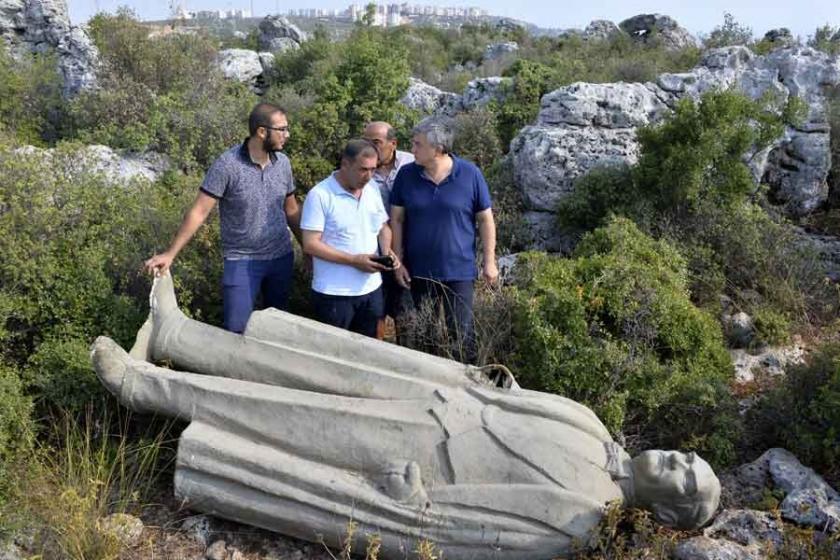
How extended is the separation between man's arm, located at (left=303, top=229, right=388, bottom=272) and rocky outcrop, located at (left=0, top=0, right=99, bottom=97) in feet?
27.5

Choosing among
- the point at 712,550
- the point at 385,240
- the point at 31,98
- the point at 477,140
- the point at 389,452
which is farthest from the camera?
the point at 31,98

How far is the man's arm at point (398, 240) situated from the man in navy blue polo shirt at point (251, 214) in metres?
0.61

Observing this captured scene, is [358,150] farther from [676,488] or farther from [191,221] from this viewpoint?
[676,488]

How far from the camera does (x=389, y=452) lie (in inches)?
127

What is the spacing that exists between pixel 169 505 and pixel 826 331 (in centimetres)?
491

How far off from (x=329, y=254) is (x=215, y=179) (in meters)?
0.78

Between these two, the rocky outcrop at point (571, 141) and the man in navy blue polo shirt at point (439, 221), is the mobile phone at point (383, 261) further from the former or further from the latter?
the rocky outcrop at point (571, 141)

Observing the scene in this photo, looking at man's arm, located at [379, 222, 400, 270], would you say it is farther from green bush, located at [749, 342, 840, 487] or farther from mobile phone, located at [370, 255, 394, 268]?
green bush, located at [749, 342, 840, 487]

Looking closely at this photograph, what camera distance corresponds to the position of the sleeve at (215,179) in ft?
13.4

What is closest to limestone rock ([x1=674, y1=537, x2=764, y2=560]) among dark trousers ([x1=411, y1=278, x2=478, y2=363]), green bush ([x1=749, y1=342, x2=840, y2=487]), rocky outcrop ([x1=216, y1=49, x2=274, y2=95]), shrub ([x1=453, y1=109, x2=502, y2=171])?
green bush ([x1=749, y1=342, x2=840, y2=487])

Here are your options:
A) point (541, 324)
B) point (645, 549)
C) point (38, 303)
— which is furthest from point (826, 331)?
point (38, 303)

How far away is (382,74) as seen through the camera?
9.85m

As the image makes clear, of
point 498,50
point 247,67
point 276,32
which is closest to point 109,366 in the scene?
point 247,67

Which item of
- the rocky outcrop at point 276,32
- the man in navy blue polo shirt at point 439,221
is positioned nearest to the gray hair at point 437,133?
the man in navy blue polo shirt at point 439,221
